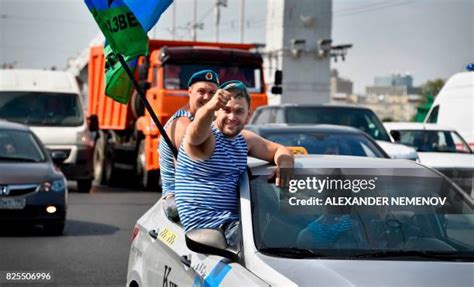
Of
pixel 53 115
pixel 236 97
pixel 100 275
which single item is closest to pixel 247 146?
pixel 236 97

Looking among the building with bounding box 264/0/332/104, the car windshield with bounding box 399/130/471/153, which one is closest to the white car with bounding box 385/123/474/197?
the car windshield with bounding box 399/130/471/153

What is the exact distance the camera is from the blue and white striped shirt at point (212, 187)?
6484 millimetres

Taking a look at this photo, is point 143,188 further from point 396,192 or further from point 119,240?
point 396,192

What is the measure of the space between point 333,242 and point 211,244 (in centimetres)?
66

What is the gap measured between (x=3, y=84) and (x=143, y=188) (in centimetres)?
384

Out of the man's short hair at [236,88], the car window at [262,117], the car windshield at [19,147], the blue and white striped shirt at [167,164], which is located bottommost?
the car windshield at [19,147]

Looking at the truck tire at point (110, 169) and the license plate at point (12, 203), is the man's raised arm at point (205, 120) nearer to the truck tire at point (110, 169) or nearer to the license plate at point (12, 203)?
the license plate at point (12, 203)

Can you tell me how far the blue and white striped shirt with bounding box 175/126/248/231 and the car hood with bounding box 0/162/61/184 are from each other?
883 centimetres

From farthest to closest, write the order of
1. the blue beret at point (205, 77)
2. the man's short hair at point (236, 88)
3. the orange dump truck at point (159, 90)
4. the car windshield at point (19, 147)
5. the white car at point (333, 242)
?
the orange dump truck at point (159, 90)
the car windshield at point (19, 147)
the blue beret at point (205, 77)
the man's short hair at point (236, 88)
the white car at point (333, 242)

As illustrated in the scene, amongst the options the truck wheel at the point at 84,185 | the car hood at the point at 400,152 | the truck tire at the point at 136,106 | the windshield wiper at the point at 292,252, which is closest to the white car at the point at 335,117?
the car hood at the point at 400,152

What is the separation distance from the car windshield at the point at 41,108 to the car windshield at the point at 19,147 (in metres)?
7.76

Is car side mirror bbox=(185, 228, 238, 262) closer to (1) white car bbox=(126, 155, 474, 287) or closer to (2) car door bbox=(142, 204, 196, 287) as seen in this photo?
(1) white car bbox=(126, 155, 474, 287)

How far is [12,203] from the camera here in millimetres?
14875

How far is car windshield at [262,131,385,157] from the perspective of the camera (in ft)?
43.4
